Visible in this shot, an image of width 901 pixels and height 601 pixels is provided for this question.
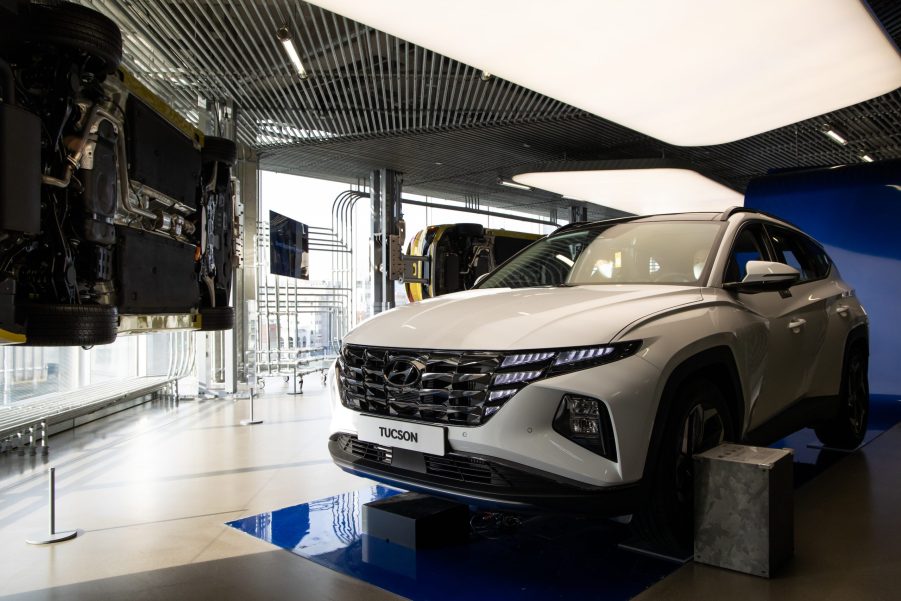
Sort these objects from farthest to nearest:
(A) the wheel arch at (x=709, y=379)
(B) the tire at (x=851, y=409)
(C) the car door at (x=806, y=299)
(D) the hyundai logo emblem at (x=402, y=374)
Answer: (B) the tire at (x=851, y=409), (C) the car door at (x=806, y=299), (D) the hyundai logo emblem at (x=402, y=374), (A) the wheel arch at (x=709, y=379)

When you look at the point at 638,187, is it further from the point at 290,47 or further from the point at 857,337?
the point at 857,337

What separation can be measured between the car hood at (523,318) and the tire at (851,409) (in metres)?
2.20

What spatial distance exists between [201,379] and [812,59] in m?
8.18

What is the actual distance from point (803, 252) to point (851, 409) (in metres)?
1.14

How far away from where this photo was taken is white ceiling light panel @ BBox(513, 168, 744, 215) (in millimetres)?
12320

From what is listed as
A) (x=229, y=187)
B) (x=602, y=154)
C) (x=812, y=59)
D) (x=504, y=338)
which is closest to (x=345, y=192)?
(x=602, y=154)

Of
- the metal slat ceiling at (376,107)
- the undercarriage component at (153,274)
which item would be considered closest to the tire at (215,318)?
the undercarriage component at (153,274)

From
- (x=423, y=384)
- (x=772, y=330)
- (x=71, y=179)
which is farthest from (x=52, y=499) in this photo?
(x=772, y=330)

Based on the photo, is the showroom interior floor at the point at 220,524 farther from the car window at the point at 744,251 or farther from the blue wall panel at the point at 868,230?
the blue wall panel at the point at 868,230

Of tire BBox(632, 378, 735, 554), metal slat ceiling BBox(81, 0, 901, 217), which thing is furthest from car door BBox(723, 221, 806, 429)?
metal slat ceiling BBox(81, 0, 901, 217)

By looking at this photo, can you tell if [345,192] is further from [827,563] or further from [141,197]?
[827,563]

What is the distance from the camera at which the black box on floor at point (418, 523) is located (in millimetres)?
2977

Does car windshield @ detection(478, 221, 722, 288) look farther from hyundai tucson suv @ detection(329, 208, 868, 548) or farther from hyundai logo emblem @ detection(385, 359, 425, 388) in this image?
hyundai logo emblem @ detection(385, 359, 425, 388)

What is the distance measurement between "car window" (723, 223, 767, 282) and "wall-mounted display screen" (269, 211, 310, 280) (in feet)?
24.0
